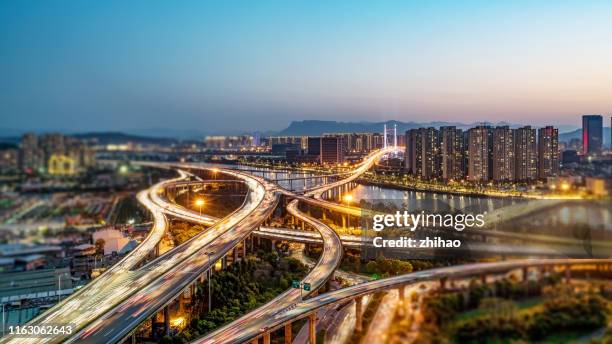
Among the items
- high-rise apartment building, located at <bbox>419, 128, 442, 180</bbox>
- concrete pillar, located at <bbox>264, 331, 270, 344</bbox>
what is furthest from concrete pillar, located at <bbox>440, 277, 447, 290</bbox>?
high-rise apartment building, located at <bbox>419, 128, 442, 180</bbox>

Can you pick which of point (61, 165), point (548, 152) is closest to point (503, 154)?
point (548, 152)

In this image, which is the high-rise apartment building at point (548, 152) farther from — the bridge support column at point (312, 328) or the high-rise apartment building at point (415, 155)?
the bridge support column at point (312, 328)

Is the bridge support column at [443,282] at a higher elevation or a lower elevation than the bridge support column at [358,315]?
higher

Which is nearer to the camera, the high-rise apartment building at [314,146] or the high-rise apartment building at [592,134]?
the high-rise apartment building at [592,134]

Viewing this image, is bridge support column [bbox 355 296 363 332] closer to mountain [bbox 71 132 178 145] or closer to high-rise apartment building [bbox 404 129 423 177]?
mountain [bbox 71 132 178 145]

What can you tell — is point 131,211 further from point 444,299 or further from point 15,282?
point 444,299

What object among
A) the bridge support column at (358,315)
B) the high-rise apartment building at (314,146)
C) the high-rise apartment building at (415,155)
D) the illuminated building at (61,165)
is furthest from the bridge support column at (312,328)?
the high-rise apartment building at (415,155)
